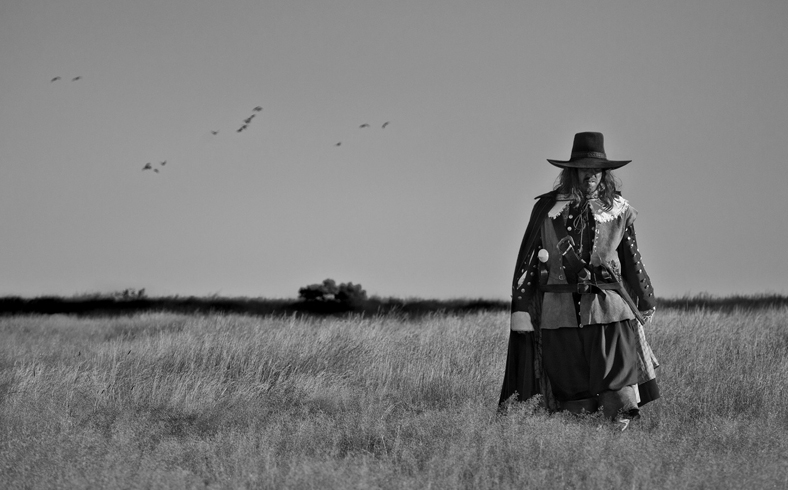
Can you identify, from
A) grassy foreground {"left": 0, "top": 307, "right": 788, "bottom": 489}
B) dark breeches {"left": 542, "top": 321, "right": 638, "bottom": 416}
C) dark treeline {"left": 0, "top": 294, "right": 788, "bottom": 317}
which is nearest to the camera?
grassy foreground {"left": 0, "top": 307, "right": 788, "bottom": 489}

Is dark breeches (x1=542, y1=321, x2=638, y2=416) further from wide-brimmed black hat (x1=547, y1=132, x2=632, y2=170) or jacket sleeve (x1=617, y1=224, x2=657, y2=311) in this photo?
wide-brimmed black hat (x1=547, y1=132, x2=632, y2=170)

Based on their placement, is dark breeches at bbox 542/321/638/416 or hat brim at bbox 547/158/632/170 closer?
dark breeches at bbox 542/321/638/416

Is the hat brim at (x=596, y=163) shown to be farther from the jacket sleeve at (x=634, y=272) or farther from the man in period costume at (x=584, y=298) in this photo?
the jacket sleeve at (x=634, y=272)

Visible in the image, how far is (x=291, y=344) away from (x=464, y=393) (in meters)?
2.64

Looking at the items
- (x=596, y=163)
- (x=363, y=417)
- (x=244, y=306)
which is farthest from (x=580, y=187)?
(x=244, y=306)

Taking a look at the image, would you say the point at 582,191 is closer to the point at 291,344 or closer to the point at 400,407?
the point at 400,407

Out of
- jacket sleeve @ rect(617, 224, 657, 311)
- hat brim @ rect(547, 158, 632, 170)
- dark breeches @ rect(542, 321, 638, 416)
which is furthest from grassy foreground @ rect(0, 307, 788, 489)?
hat brim @ rect(547, 158, 632, 170)

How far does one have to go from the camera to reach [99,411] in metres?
7.98

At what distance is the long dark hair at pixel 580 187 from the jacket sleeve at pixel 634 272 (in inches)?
10.9

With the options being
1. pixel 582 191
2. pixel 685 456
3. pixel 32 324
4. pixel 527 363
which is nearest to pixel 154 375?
pixel 527 363

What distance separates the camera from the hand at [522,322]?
22.3 feet

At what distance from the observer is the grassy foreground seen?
5.39m

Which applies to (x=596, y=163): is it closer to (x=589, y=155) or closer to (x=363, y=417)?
(x=589, y=155)

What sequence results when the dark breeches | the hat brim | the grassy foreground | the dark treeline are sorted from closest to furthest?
the grassy foreground < the dark breeches < the hat brim < the dark treeline
